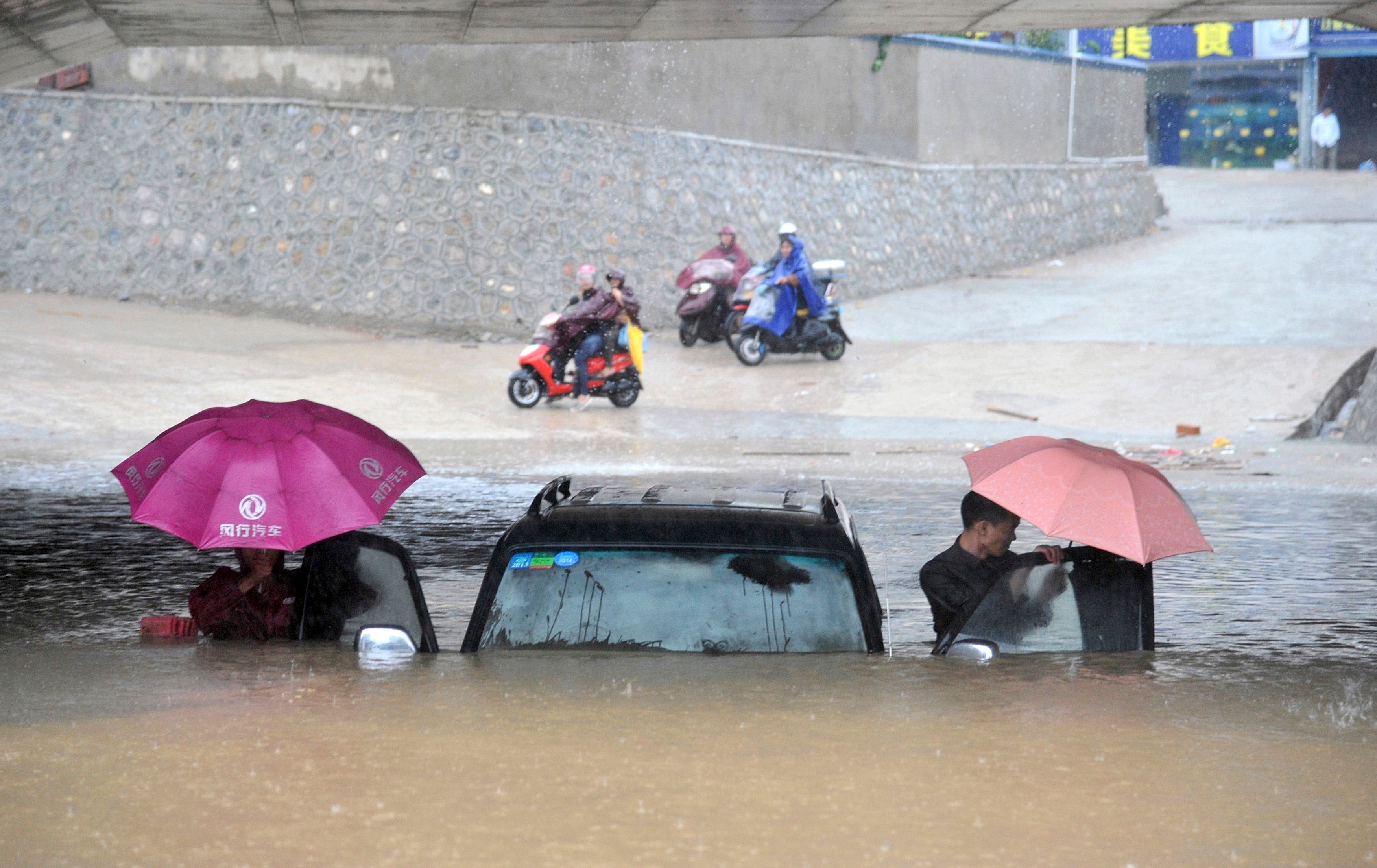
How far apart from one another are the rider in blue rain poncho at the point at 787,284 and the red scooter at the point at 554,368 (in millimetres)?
3290

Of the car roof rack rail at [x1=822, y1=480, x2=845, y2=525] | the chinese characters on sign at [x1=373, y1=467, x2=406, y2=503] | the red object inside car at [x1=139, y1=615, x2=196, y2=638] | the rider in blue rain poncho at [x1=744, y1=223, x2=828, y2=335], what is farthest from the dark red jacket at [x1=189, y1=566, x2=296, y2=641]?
the rider in blue rain poncho at [x1=744, y1=223, x2=828, y2=335]

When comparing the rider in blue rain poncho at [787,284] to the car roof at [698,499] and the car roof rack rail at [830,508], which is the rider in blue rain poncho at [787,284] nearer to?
the car roof at [698,499]

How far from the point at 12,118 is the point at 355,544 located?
23.9 metres

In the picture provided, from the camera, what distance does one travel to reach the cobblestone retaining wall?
24188 millimetres

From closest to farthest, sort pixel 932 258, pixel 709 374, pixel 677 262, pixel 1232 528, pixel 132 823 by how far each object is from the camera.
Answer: pixel 132 823, pixel 1232 528, pixel 709 374, pixel 677 262, pixel 932 258

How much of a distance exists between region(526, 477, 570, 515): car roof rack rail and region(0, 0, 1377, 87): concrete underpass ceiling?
6.75 meters

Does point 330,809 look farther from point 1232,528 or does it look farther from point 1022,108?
point 1022,108

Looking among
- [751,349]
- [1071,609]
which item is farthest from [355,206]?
[1071,609]

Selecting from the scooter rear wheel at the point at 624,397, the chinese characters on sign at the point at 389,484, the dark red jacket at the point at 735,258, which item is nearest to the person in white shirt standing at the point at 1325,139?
the dark red jacket at the point at 735,258

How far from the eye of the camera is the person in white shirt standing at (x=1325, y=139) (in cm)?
4131

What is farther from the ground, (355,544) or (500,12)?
(500,12)

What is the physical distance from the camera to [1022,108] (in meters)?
32.8

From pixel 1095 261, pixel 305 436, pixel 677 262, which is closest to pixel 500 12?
pixel 305 436

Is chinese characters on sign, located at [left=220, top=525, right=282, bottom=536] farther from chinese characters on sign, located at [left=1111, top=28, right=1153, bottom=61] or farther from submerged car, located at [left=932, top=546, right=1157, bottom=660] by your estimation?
chinese characters on sign, located at [left=1111, top=28, right=1153, bottom=61]
